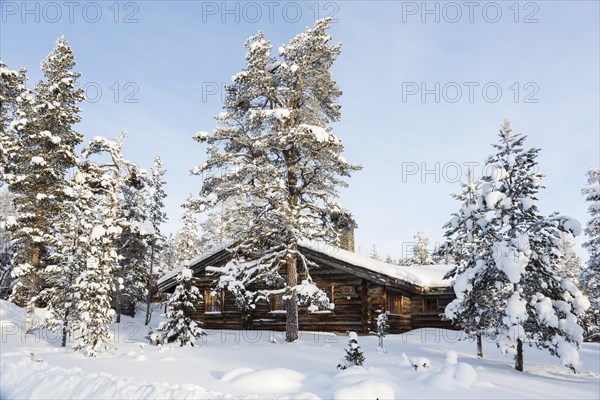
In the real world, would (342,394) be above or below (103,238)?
below

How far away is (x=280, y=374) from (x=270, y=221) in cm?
954

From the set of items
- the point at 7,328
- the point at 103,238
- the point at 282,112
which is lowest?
the point at 7,328

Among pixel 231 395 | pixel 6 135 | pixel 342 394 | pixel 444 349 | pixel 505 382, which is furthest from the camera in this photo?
pixel 6 135

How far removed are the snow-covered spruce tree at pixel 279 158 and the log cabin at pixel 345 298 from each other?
2993 mm

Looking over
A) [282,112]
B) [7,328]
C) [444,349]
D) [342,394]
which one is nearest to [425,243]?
[444,349]

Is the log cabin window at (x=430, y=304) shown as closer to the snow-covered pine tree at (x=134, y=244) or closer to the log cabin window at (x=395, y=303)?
the log cabin window at (x=395, y=303)

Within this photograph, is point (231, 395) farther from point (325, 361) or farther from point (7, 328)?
point (7, 328)

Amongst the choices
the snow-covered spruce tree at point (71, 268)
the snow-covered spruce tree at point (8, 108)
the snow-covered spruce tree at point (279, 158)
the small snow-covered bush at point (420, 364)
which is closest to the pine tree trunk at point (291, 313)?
the snow-covered spruce tree at point (279, 158)

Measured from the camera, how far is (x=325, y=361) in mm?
13320

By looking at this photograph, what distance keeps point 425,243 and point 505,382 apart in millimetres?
45879

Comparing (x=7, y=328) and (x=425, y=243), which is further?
(x=425, y=243)

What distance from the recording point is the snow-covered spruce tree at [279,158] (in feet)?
60.8

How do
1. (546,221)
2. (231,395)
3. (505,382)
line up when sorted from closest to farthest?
(231,395) < (505,382) < (546,221)

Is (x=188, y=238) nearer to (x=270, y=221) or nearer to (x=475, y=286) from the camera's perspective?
(x=270, y=221)
